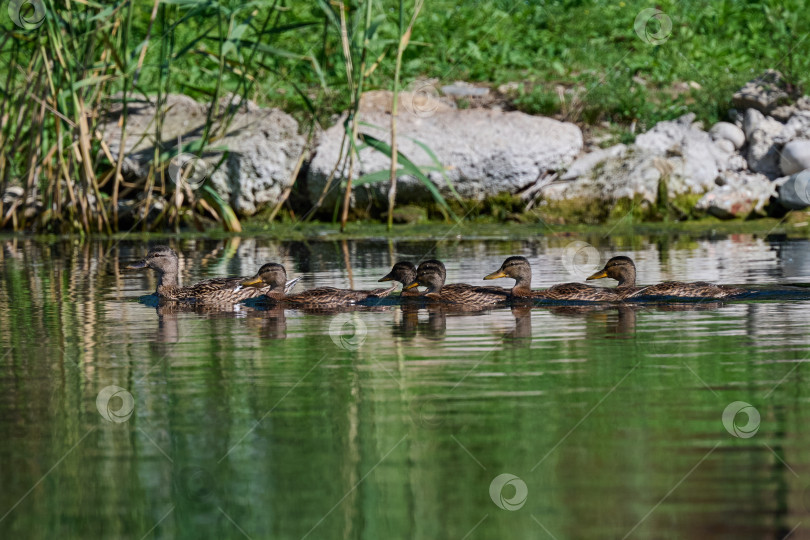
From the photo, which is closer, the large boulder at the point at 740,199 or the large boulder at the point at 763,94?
the large boulder at the point at 740,199

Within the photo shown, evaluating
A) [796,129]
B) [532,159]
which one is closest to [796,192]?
[796,129]

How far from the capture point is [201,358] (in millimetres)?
7723

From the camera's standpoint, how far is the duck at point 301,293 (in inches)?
406

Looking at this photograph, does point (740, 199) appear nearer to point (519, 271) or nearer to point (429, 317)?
→ point (519, 271)

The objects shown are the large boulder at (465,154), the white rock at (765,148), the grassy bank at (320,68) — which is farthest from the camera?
the white rock at (765,148)

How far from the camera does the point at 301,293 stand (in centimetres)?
1066

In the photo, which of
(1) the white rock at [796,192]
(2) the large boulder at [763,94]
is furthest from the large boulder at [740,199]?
(2) the large boulder at [763,94]

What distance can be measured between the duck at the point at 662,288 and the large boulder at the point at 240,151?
9824 mm

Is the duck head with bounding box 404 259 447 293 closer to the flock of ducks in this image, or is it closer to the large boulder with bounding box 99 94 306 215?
the flock of ducks

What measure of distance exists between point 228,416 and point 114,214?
1115cm

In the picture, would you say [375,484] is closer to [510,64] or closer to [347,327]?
[347,327]

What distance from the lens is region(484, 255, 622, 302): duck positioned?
10.4 meters

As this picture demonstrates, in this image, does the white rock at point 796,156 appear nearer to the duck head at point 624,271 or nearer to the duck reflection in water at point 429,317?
the duck head at point 624,271

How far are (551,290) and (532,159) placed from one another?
910cm
